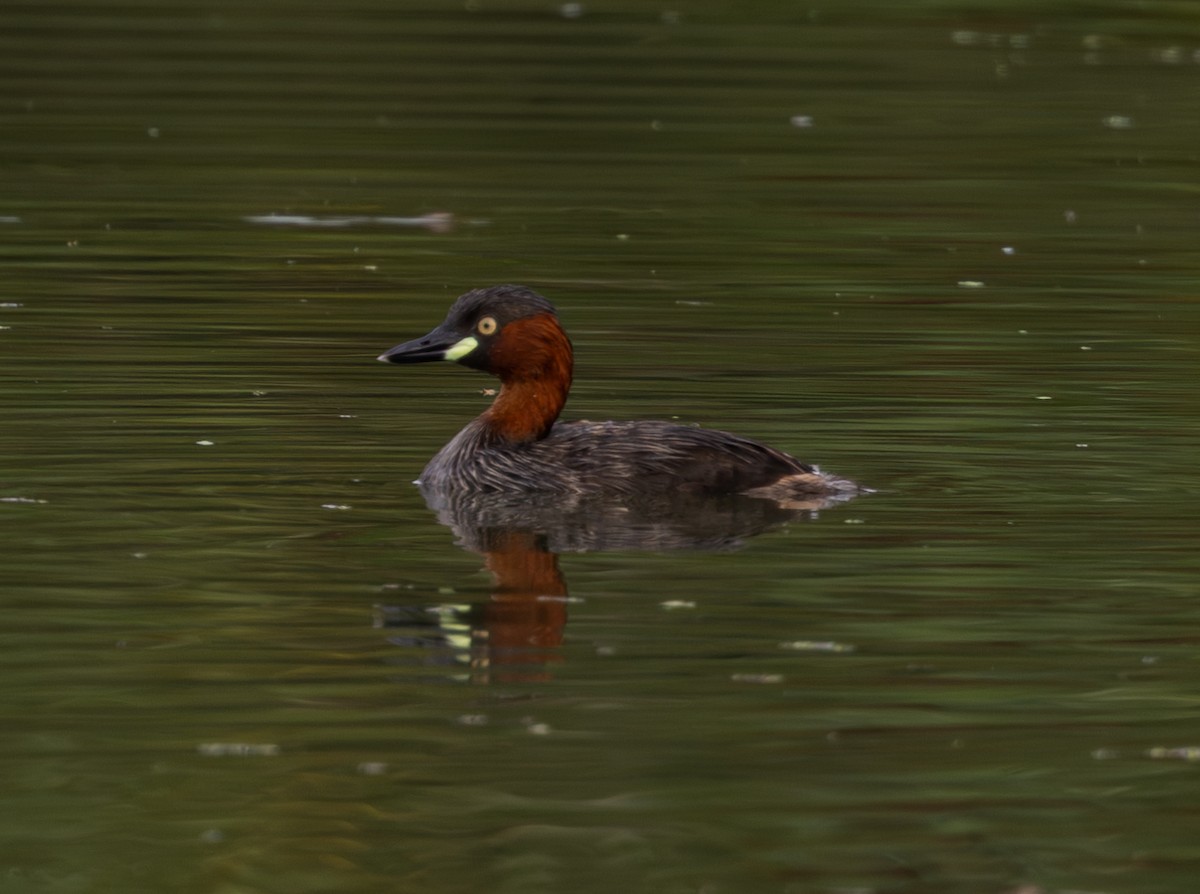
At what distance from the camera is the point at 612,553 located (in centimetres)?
907

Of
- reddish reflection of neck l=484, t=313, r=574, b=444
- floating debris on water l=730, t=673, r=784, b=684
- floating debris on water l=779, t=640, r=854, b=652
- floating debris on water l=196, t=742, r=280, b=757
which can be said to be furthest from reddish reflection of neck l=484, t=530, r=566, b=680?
reddish reflection of neck l=484, t=313, r=574, b=444

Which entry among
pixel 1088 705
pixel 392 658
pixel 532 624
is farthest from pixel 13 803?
pixel 1088 705

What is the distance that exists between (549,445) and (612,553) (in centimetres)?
144

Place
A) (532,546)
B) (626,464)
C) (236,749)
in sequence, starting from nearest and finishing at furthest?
(236,749)
(532,546)
(626,464)

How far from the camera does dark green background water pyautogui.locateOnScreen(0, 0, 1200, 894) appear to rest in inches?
245

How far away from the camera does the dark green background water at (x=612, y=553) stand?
6.23m

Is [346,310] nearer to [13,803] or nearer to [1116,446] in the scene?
[1116,446]

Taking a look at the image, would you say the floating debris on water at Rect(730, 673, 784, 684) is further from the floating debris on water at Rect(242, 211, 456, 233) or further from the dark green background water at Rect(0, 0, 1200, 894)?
the floating debris on water at Rect(242, 211, 456, 233)

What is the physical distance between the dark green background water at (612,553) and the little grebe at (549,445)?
33 cm

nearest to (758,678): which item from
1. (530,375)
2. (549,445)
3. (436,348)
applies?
(549,445)

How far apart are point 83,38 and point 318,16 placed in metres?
3.04

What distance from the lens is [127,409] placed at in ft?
36.8

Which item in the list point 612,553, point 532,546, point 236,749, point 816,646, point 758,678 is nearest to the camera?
point 236,749

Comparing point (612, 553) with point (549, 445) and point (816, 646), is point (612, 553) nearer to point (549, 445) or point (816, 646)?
point (549, 445)
